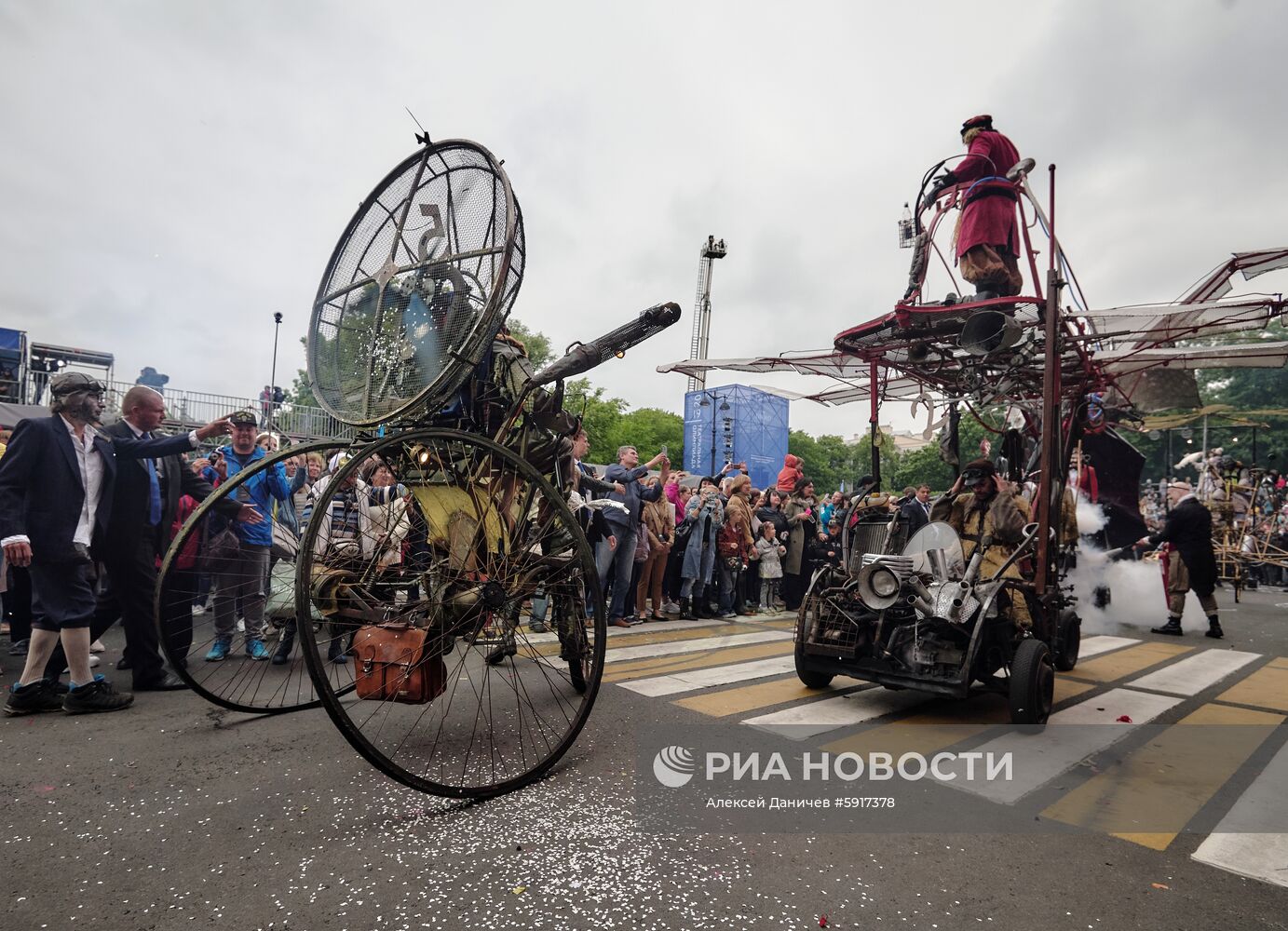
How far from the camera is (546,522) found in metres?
3.38

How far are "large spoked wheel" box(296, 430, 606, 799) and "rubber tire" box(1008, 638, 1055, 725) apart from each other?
110 inches

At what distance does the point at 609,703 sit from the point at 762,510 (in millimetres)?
6520

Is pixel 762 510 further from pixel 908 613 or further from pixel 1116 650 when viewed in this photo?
pixel 908 613

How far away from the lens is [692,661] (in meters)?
6.22

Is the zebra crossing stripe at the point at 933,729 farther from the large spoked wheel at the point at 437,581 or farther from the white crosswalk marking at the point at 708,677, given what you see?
the large spoked wheel at the point at 437,581

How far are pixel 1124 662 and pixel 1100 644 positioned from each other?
3.91 feet

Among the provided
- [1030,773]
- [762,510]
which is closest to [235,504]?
[1030,773]

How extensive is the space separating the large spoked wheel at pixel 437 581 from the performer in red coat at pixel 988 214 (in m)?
4.39

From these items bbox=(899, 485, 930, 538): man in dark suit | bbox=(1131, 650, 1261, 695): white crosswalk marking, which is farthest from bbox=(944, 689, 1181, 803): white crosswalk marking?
bbox=(899, 485, 930, 538): man in dark suit

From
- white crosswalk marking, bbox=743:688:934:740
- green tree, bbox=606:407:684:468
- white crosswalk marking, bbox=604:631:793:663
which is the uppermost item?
green tree, bbox=606:407:684:468

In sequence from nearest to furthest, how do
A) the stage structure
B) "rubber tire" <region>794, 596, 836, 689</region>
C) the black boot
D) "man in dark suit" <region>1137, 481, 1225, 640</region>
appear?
"rubber tire" <region>794, 596, 836, 689</region> < the black boot < "man in dark suit" <region>1137, 481, 1225, 640</region> < the stage structure

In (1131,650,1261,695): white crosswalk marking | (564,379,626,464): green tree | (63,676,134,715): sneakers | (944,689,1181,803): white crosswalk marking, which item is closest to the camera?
(944,689,1181,803): white crosswalk marking

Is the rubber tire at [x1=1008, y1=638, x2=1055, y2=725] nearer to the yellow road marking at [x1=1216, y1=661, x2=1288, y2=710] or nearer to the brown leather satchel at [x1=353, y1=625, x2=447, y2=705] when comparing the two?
→ the yellow road marking at [x1=1216, y1=661, x2=1288, y2=710]

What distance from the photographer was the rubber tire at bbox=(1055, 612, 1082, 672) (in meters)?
6.34
